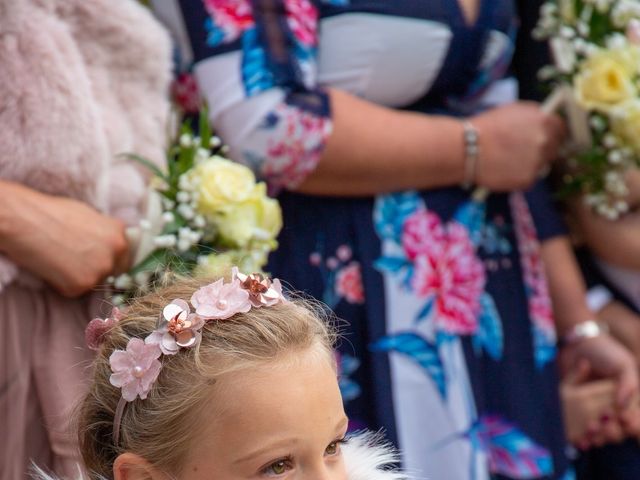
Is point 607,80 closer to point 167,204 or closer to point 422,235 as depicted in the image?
point 422,235

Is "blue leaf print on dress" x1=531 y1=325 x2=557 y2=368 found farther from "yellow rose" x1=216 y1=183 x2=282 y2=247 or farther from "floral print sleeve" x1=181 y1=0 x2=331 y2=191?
"yellow rose" x1=216 y1=183 x2=282 y2=247

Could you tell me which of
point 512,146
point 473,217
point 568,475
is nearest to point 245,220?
point 473,217

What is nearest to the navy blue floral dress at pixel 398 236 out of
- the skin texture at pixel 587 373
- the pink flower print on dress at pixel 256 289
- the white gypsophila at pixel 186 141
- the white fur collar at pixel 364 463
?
the white gypsophila at pixel 186 141

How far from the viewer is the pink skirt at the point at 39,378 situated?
1.89m

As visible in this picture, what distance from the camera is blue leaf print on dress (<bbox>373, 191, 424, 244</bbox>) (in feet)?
7.97

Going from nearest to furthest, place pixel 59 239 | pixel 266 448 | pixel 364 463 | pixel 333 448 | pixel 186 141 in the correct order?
pixel 266 448
pixel 333 448
pixel 364 463
pixel 59 239
pixel 186 141

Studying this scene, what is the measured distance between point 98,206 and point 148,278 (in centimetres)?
17

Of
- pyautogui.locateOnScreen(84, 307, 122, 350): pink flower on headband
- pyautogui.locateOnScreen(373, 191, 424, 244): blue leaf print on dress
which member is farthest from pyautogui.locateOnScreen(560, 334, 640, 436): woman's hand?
pyautogui.locateOnScreen(84, 307, 122, 350): pink flower on headband

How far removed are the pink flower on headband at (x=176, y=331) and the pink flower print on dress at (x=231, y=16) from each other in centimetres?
81

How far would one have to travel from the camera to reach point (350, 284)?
2.39 meters

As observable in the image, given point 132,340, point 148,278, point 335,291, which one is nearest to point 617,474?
point 335,291

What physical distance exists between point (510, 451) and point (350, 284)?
0.57 m

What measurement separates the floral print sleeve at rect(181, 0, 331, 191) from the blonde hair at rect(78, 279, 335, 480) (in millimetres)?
606

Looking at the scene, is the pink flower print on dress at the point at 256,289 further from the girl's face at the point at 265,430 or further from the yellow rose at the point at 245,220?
the yellow rose at the point at 245,220
